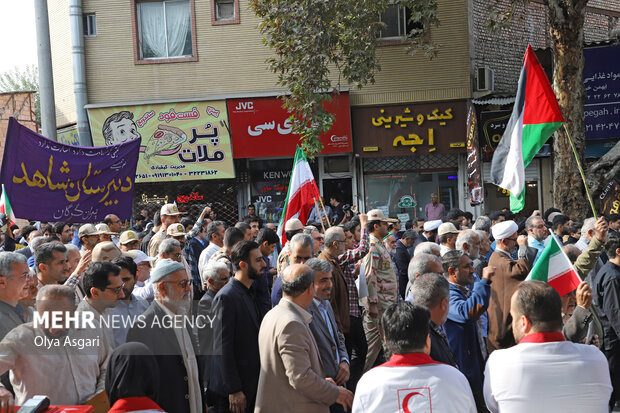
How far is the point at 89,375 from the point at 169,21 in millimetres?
15200

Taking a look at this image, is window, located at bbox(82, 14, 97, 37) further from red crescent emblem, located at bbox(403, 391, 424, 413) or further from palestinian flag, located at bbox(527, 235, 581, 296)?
red crescent emblem, located at bbox(403, 391, 424, 413)

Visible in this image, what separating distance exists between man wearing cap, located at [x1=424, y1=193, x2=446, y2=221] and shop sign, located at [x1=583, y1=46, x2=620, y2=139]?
4.08 meters

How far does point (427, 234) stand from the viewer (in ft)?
35.7

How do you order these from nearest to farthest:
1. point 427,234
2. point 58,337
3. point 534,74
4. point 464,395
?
point 464,395, point 58,337, point 534,74, point 427,234

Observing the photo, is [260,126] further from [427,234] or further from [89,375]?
[89,375]

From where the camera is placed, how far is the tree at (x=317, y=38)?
1423cm

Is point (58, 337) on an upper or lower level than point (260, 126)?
lower

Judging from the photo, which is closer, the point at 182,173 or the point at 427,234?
the point at 427,234

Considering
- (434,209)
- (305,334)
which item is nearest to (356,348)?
(305,334)

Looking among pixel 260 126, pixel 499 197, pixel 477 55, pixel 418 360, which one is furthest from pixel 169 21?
pixel 418 360

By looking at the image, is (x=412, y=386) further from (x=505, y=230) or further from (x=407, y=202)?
(x=407, y=202)

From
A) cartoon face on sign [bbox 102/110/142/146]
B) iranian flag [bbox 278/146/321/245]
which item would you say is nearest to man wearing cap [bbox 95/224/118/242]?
iranian flag [bbox 278/146/321/245]

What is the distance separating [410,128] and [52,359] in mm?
14183

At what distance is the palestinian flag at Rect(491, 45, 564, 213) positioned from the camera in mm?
8203
